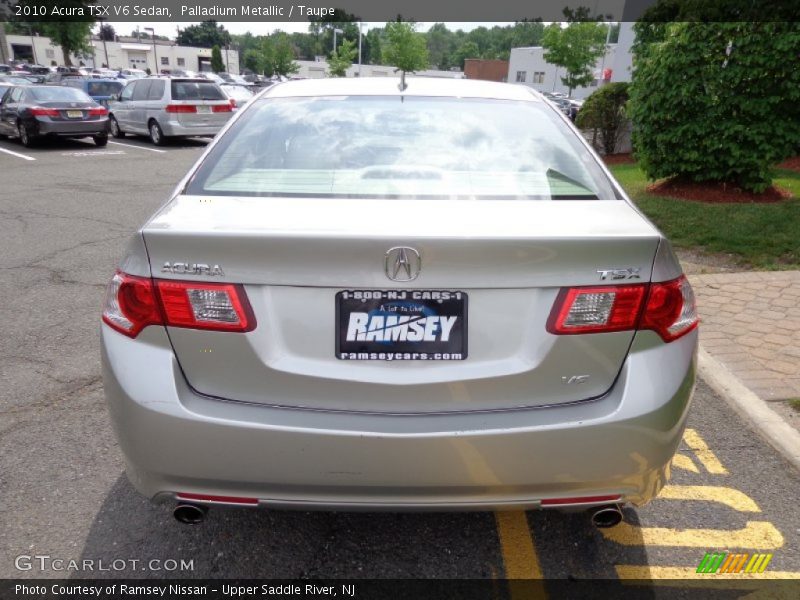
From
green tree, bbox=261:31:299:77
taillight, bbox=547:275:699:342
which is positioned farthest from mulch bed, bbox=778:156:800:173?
green tree, bbox=261:31:299:77

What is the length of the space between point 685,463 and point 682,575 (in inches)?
33.1

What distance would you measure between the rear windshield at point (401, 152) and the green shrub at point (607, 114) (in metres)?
12.0

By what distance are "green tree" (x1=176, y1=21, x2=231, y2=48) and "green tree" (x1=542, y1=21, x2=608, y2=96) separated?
309 feet

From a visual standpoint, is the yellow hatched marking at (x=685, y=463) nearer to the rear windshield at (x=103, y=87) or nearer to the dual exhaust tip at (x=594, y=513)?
the dual exhaust tip at (x=594, y=513)

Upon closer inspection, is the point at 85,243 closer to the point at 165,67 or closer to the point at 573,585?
the point at 573,585

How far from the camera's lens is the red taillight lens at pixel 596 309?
190 cm

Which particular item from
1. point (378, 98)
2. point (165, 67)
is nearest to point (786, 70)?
point (378, 98)

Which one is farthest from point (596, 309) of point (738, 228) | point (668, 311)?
point (738, 228)

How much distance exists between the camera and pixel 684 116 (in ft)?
28.2

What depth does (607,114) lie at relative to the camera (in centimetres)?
1457

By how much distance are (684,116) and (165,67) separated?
352 ft

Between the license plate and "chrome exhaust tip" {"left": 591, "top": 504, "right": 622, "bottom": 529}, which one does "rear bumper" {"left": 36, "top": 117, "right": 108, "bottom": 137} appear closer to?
the license plate

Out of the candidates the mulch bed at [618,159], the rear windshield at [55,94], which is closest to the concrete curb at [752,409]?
the mulch bed at [618,159]

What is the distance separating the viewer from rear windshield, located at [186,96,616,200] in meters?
2.37
